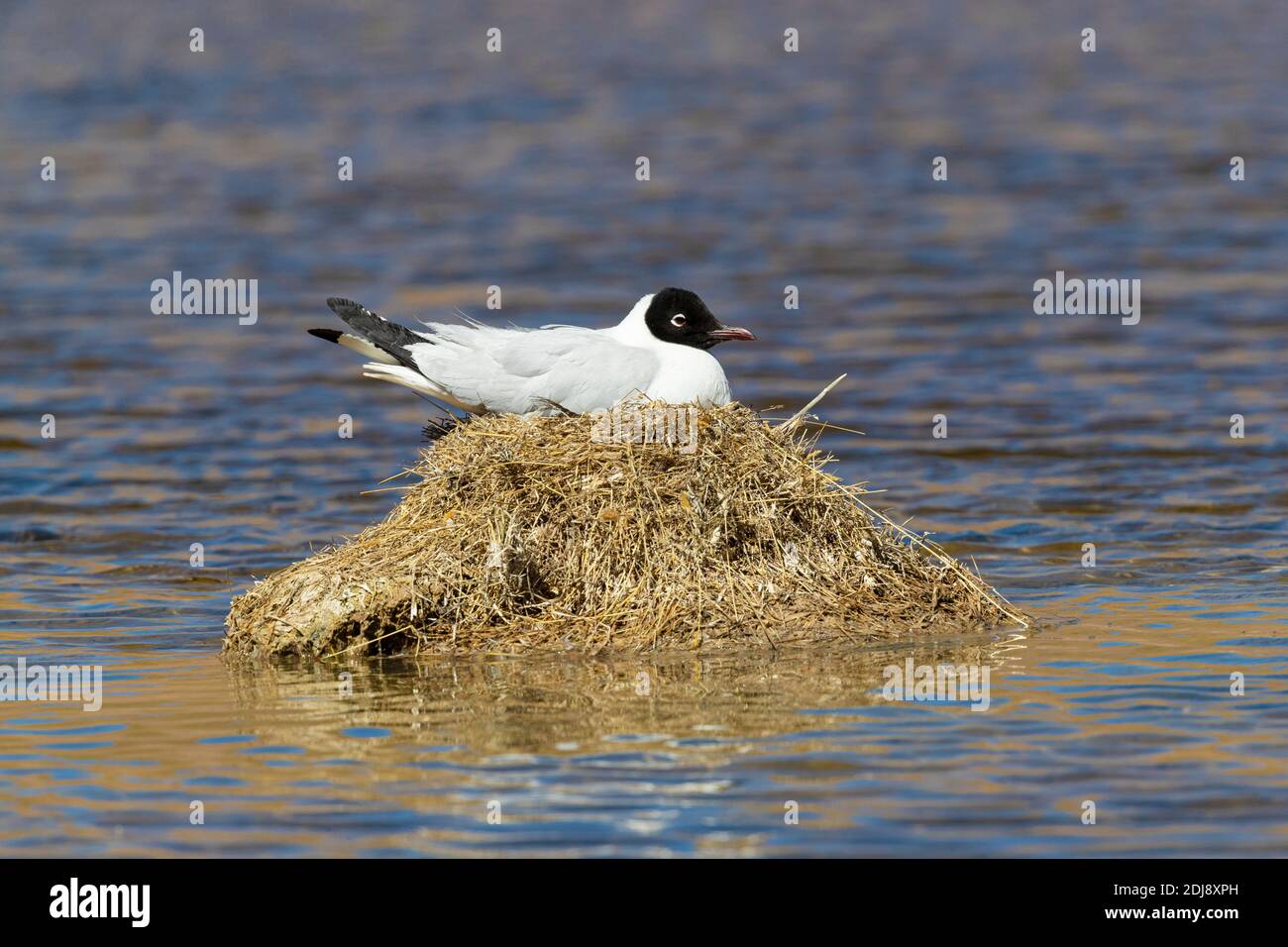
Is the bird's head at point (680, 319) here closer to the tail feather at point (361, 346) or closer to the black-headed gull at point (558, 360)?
the black-headed gull at point (558, 360)

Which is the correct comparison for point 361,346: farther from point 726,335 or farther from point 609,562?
point 609,562

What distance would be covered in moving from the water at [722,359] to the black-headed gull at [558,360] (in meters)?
1.52

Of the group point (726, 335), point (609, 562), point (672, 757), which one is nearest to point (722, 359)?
point (726, 335)

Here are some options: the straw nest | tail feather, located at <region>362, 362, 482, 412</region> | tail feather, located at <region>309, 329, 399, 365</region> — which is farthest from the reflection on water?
tail feather, located at <region>309, 329, 399, 365</region>

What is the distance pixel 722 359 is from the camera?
63.2 feet

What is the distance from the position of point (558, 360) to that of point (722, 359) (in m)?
9.16

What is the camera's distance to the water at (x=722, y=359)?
7289 millimetres

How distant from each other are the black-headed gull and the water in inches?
59.9

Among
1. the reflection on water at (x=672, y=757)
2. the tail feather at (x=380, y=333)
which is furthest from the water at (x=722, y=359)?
the tail feather at (x=380, y=333)

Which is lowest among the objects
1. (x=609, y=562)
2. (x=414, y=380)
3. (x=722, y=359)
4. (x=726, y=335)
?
(x=609, y=562)

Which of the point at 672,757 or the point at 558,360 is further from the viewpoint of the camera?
the point at 558,360

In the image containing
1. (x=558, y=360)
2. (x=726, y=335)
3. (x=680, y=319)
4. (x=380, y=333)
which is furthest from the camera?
(x=380, y=333)

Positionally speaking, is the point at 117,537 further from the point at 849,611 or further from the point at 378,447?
the point at 849,611

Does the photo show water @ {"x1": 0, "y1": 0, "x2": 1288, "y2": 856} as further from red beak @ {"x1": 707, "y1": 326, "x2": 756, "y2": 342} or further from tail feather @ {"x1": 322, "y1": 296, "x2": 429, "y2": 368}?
red beak @ {"x1": 707, "y1": 326, "x2": 756, "y2": 342}
